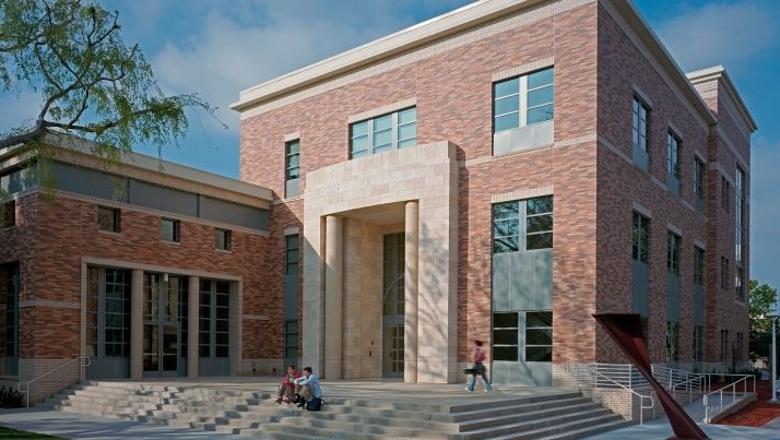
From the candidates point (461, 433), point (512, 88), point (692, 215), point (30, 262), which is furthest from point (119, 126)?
point (692, 215)

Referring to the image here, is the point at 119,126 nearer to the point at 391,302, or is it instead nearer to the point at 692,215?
the point at 391,302

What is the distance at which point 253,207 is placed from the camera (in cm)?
3006

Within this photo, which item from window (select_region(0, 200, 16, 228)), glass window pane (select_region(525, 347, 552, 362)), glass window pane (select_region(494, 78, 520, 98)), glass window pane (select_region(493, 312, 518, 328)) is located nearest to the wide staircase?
glass window pane (select_region(525, 347, 552, 362))

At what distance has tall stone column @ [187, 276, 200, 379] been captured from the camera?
27.0 meters

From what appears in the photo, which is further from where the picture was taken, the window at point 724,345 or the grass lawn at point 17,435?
the window at point 724,345

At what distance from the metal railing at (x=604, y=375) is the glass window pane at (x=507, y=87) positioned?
8624 millimetres

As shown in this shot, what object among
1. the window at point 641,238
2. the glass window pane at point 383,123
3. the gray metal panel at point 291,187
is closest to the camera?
the window at point 641,238

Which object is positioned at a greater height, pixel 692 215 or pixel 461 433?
pixel 692 215

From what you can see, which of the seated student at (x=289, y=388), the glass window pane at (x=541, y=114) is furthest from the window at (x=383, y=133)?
the seated student at (x=289, y=388)

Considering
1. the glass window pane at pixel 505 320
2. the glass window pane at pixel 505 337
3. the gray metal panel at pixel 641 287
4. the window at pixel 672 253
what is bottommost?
the glass window pane at pixel 505 337

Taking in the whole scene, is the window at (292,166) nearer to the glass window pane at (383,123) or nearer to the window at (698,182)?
the glass window pane at (383,123)

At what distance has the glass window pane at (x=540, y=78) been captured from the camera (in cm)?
2262

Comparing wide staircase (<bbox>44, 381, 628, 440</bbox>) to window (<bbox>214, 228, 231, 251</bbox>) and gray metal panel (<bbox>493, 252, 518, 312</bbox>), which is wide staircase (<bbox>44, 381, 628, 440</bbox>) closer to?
gray metal panel (<bbox>493, 252, 518, 312</bbox>)

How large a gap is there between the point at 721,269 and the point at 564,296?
16.7m
